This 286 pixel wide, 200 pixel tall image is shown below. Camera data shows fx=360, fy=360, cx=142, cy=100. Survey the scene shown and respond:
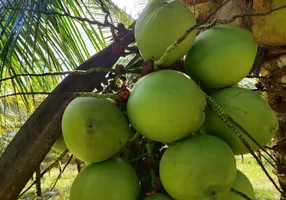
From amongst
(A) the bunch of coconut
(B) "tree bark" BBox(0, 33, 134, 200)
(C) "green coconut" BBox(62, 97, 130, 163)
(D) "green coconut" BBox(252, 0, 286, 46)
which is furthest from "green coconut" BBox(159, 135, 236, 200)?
(D) "green coconut" BBox(252, 0, 286, 46)

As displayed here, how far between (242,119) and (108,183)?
256 mm

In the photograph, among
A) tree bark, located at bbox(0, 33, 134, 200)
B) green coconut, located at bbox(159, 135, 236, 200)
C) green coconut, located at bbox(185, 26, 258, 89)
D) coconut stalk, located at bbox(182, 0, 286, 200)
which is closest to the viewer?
green coconut, located at bbox(159, 135, 236, 200)

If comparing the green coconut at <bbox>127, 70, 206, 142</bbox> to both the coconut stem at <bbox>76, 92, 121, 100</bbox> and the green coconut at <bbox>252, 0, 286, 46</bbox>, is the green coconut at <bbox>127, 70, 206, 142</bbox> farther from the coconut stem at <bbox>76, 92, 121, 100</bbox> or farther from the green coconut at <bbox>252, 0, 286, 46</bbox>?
the green coconut at <bbox>252, 0, 286, 46</bbox>

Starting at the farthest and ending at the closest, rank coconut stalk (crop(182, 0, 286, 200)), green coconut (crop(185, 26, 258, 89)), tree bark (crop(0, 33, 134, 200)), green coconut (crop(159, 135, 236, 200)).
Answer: coconut stalk (crop(182, 0, 286, 200)) → tree bark (crop(0, 33, 134, 200)) → green coconut (crop(185, 26, 258, 89)) → green coconut (crop(159, 135, 236, 200))

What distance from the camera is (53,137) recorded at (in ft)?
2.79

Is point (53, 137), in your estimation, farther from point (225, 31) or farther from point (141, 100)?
point (225, 31)

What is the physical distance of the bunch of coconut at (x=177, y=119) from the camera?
56 cm

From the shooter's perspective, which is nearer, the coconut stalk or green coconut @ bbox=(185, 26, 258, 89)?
green coconut @ bbox=(185, 26, 258, 89)

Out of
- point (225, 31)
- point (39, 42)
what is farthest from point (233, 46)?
point (39, 42)

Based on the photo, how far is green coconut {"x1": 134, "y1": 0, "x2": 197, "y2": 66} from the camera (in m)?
0.65

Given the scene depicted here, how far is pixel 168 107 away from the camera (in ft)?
1.82

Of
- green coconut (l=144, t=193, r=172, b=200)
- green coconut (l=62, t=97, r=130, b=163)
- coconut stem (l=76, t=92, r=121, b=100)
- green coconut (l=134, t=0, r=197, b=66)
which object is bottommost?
green coconut (l=144, t=193, r=172, b=200)

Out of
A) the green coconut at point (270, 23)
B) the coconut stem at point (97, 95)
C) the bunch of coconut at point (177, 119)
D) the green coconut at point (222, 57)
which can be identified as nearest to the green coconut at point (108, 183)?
the bunch of coconut at point (177, 119)

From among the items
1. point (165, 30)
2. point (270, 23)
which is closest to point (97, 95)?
point (165, 30)
